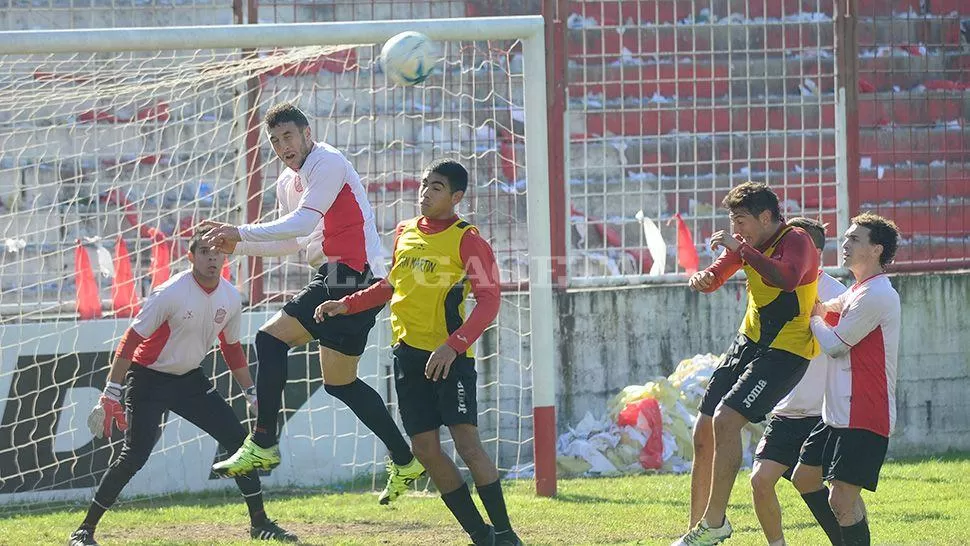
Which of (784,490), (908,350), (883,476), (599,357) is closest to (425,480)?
(599,357)

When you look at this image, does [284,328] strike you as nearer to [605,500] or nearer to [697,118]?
[605,500]

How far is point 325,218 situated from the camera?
7.10 metres

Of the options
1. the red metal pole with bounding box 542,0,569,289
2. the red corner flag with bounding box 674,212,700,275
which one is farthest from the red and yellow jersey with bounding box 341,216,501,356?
the red corner flag with bounding box 674,212,700,275

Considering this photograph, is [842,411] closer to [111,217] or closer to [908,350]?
[908,350]

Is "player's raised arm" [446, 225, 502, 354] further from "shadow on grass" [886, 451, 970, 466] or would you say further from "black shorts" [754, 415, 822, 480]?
"shadow on grass" [886, 451, 970, 466]

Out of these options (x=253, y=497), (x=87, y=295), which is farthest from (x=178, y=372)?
(x=87, y=295)

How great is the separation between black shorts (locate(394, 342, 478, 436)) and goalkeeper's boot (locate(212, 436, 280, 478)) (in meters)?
0.83

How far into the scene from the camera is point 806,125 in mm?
11961

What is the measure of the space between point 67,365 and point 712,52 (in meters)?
5.69

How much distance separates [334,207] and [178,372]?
1.47 m

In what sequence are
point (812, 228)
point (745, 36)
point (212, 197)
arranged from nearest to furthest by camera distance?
1. point (812, 228)
2. point (212, 197)
3. point (745, 36)

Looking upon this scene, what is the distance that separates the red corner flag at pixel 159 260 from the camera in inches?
406

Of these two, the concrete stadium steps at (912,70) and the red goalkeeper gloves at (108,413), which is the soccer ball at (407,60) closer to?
the red goalkeeper gloves at (108,413)

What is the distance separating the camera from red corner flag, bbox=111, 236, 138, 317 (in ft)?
33.5
